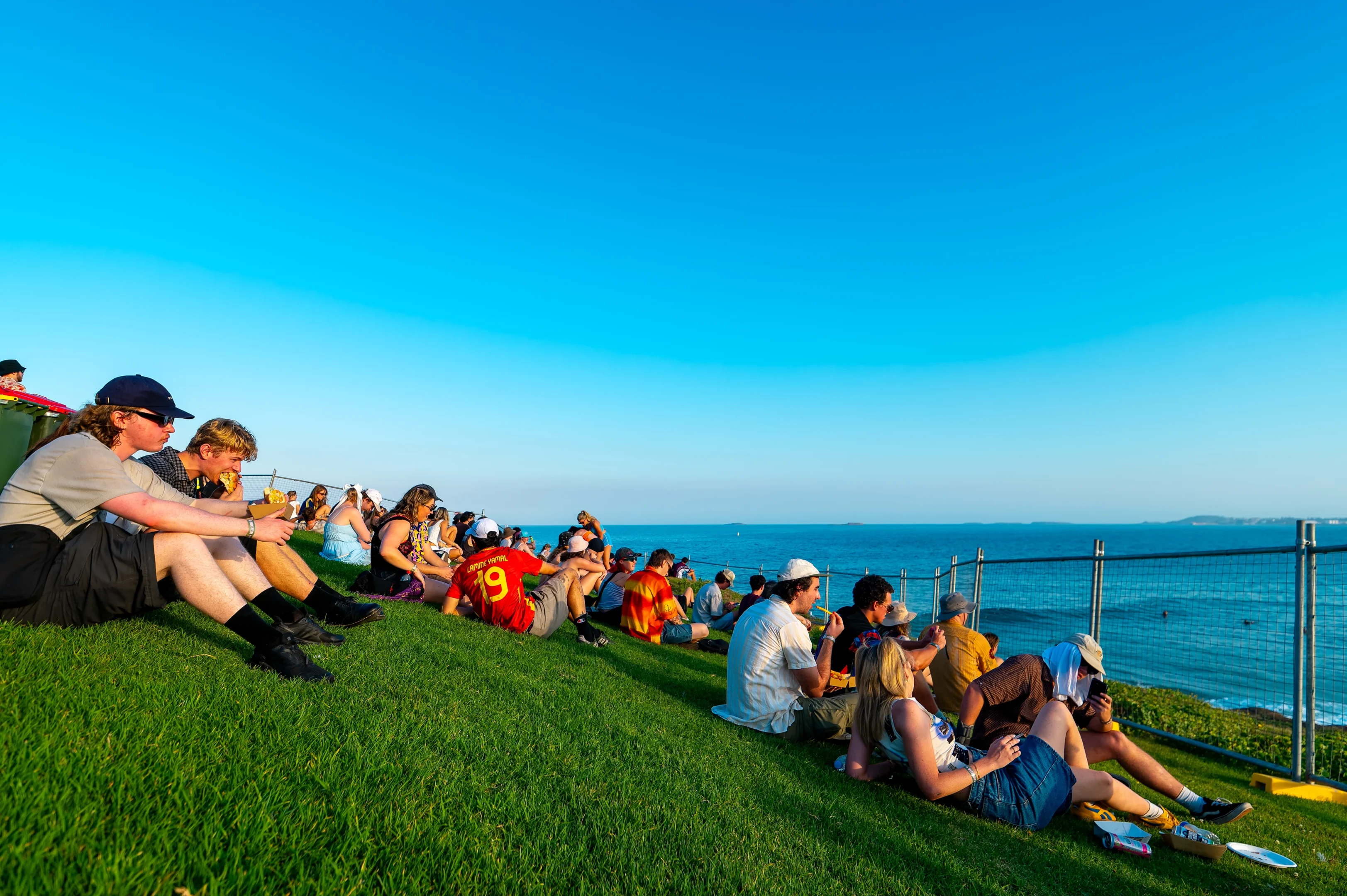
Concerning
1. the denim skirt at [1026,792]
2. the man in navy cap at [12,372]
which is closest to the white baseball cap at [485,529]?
the man in navy cap at [12,372]

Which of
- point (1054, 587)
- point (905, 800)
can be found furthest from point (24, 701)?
point (1054, 587)

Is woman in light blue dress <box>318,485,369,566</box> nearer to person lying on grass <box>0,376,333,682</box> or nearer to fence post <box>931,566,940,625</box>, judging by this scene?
person lying on grass <box>0,376,333,682</box>

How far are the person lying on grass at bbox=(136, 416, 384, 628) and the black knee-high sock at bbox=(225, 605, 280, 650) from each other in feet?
2.68

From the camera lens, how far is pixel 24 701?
2.61m

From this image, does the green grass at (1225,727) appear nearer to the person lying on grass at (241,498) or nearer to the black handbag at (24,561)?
the person lying on grass at (241,498)

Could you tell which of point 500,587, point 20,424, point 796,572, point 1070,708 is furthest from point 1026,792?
point 20,424

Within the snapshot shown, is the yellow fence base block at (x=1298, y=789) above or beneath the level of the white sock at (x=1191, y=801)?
beneath

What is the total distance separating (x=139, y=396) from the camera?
377 centimetres

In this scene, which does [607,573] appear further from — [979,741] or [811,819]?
[811,819]

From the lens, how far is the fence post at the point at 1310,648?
6.61 metres

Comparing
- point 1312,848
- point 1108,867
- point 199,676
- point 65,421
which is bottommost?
point 1312,848

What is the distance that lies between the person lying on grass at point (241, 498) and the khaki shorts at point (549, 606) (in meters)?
2.03

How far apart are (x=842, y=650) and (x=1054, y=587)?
17.4 ft

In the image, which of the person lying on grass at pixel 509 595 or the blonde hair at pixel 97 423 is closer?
the blonde hair at pixel 97 423
